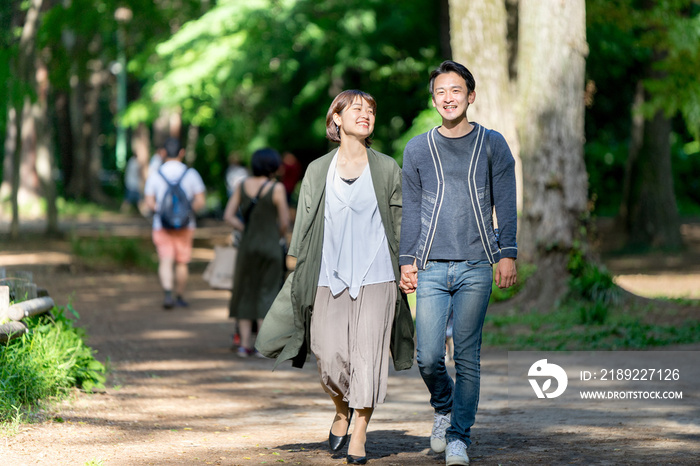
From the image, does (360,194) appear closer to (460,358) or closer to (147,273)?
(460,358)

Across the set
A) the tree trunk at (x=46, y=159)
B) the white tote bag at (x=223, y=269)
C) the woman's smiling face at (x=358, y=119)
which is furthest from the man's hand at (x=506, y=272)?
the tree trunk at (x=46, y=159)

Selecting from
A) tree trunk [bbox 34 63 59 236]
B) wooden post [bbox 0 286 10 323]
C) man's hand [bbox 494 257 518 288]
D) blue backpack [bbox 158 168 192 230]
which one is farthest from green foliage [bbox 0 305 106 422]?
tree trunk [bbox 34 63 59 236]

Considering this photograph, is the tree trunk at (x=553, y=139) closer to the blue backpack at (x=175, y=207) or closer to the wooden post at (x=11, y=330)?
the blue backpack at (x=175, y=207)

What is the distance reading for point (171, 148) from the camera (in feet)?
37.9

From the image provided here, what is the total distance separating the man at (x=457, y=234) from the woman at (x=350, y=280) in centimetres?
18

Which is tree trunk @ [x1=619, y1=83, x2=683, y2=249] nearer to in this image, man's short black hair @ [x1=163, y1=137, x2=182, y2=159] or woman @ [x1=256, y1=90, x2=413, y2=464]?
man's short black hair @ [x1=163, y1=137, x2=182, y2=159]

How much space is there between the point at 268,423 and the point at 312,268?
5.44ft

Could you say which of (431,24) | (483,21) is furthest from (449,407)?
(431,24)

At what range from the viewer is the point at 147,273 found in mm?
16594

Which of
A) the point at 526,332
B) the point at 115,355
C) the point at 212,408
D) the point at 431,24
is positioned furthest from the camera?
the point at 431,24

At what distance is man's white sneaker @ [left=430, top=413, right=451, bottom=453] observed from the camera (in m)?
5.26

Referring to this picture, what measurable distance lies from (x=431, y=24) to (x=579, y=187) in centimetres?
1107

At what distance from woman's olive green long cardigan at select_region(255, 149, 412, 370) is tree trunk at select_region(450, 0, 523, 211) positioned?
7.05 metres

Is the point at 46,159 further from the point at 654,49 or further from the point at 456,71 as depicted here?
the point at 456,71
